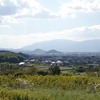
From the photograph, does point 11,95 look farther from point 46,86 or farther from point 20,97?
point 46,86

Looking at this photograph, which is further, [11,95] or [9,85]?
[9,85]

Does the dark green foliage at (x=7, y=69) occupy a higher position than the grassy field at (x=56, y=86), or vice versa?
the grassy field at (x=56, y=86)

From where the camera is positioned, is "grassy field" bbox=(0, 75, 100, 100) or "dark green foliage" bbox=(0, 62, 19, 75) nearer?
"grassy field" bbox=(0, 75, 100, 100)

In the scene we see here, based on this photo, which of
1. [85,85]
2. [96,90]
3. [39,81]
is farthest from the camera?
[39,81]

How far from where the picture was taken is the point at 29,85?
45.0ft

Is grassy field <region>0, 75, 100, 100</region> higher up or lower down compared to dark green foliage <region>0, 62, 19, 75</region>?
higher up

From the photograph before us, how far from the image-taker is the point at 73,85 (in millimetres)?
13586

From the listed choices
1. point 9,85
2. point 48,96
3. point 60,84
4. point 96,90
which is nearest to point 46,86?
point 60,84

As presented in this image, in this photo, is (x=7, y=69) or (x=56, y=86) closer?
(x=56, y=86)

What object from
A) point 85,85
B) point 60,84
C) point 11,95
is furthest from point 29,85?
point 11,95

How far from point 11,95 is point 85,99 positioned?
2350mm

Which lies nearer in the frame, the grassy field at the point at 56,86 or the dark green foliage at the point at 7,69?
the grassy field at the point at 56,86

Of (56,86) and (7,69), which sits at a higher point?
(56,86)

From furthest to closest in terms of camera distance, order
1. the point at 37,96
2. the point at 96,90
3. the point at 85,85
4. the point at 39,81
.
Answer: the point at 39,81 → the point at 85,85 → the point at 96,90 → the point at 37,96
